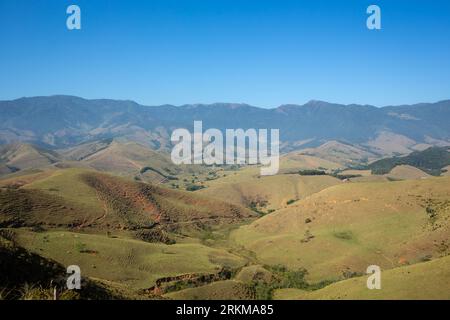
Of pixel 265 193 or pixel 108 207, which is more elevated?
pixel 108 207

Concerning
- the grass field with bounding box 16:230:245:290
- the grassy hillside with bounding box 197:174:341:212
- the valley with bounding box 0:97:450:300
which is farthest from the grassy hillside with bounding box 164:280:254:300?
the grassy hillside with bounding box 197:174:341:212

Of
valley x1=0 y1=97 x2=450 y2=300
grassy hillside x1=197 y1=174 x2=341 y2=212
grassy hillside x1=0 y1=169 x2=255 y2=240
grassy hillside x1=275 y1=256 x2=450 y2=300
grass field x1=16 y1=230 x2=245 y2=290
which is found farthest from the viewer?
grassy hillside x1=197 y1=174 x2=341 y2=212

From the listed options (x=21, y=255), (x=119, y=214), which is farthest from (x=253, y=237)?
(x=21, y=255)

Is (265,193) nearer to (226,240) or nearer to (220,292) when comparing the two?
(226,240)

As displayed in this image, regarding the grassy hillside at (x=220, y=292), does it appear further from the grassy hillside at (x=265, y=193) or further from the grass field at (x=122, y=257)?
the grassy hillside at (x=265, y=193)

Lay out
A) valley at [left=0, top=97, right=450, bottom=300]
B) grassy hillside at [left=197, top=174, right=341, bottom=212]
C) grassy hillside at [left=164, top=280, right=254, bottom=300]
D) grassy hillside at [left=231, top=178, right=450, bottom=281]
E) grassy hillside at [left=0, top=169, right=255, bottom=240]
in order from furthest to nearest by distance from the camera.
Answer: grassy hillside at [left=197, top=174, right=341, bottom=212] → grassy hillside at [left=0, top=169, right=255, bottom=240] → grassy hillside at [left=231, top=178, right=450, bottom=281] → grassy hillside at [left=164, top=280, right=254, bottom=300] → valley at [left=0, top=97, right=450, bottom=300]

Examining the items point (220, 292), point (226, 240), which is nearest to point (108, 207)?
point (226, 240)

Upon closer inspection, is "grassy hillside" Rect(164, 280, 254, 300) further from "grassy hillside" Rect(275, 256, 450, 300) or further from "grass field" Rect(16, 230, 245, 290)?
"grassy hillside" Rect(275, 256, 450, 300)

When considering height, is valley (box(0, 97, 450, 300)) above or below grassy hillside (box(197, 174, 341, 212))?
above
